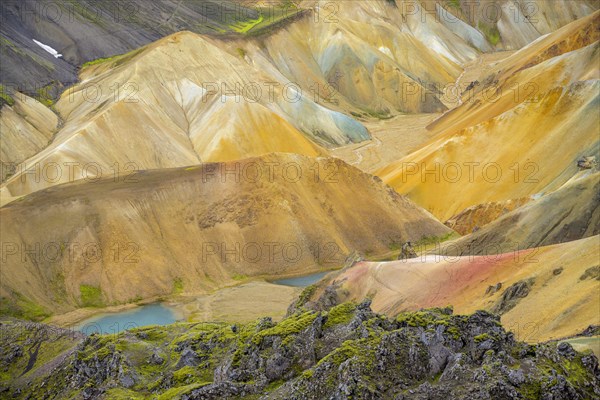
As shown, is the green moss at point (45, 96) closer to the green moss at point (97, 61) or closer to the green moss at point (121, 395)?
the green moss at point (97, 61)

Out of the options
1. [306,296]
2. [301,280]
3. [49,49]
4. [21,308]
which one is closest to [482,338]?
[306,296]

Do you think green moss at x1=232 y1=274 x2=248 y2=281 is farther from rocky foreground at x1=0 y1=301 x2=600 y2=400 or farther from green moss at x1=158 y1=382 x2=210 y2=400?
green moss at x1=158 y1=382 x2=210 y2=400

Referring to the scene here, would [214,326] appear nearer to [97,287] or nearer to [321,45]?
[97,287]

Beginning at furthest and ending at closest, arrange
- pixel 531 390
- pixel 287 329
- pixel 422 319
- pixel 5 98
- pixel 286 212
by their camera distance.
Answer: pixel 5 98 < pixel 286 212 < pixel 287 329 < pixel 422 319 < pixel 531 390

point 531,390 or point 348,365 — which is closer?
point 531,390

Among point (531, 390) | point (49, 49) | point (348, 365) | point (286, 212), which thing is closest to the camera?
point (531, 390)

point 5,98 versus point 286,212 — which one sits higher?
point 5,98

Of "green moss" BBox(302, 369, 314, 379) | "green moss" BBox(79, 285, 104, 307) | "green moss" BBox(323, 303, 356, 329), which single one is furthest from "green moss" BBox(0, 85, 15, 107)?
"green moss" BBox(302, 369, 314, 379)

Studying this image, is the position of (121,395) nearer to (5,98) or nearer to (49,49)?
(5,98)

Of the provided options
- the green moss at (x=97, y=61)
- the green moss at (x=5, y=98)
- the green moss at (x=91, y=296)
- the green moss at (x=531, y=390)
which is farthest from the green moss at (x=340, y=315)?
the green moss at (x=97, y=61)
